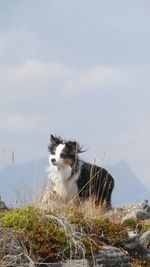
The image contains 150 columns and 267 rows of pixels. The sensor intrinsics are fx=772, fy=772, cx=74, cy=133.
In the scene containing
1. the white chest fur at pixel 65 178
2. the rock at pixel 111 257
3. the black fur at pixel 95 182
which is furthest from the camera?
the white chest fur at pixel 65 178

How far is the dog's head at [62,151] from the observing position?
1680 cm

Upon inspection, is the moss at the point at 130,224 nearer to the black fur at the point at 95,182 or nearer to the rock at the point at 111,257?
the rock at the point at 111,257

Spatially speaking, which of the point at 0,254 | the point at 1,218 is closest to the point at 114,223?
the point at 1,218

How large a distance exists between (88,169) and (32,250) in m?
7.76

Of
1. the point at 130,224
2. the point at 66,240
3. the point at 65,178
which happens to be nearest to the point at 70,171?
the point at 65,178

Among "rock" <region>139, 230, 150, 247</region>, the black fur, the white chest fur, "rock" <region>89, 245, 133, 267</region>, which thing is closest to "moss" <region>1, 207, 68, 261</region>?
"rock" <region>89, 245, 133, 267</region>

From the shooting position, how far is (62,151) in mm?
16781

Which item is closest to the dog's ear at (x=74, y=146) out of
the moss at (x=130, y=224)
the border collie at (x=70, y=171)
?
the border collie at (x=70, y=171)

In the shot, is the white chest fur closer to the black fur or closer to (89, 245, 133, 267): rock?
the black fur

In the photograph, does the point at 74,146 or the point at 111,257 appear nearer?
the point at 111,257

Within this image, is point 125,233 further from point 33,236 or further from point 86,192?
point 86,192

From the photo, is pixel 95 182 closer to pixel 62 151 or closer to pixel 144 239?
pixel 62 151

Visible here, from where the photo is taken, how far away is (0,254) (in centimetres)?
895

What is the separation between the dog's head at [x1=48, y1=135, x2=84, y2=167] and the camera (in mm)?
16797
